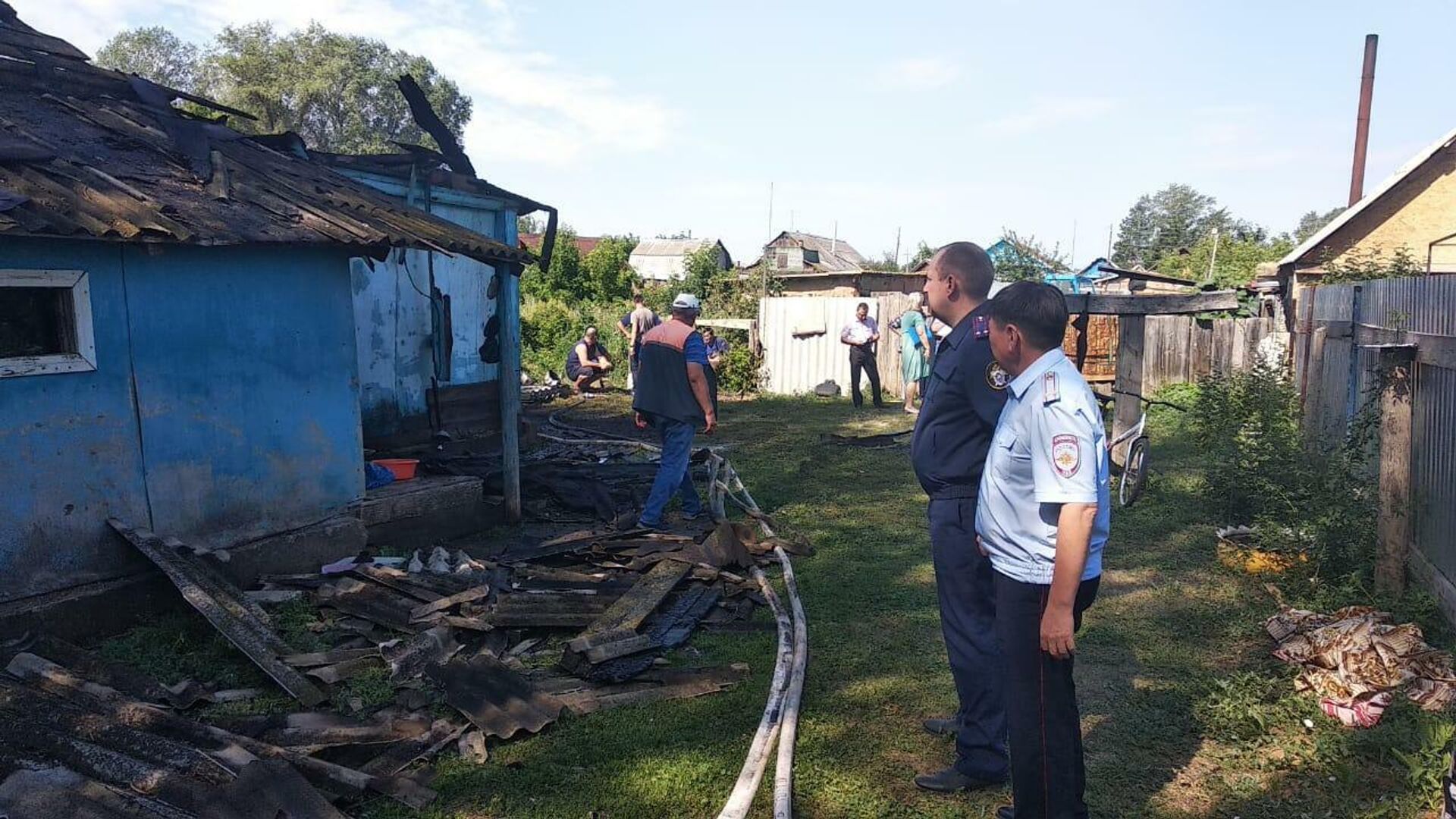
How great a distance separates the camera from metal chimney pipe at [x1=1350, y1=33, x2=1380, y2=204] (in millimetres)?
20250

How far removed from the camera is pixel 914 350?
15359 mm

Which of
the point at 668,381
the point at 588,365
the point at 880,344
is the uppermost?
the point at 668,381

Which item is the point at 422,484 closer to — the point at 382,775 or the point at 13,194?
the point at 13,194

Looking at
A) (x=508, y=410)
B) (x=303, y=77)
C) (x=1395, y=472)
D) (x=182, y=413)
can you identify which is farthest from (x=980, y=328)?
(x=303, y=77)

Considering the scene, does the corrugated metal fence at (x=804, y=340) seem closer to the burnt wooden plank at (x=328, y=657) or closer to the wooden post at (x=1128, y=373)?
the wooden post at (x=1128, y=373)

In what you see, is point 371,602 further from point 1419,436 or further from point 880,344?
point 880,344

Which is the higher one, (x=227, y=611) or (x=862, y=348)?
(x=862, y=348)

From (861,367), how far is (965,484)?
1361 centimetres

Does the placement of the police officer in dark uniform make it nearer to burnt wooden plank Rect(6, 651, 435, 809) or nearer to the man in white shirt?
burnt wooden plank Rect(6, 651, 435, 809)

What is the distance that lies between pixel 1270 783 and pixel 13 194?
6645mm

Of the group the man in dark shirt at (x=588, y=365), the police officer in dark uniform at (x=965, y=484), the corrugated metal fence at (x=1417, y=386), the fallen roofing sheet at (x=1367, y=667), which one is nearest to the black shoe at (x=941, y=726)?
the police officer in dark uniform at (x=965, y=484)

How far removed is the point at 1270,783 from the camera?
385cm

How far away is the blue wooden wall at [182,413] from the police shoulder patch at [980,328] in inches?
200

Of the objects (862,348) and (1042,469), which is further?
(862,348)
